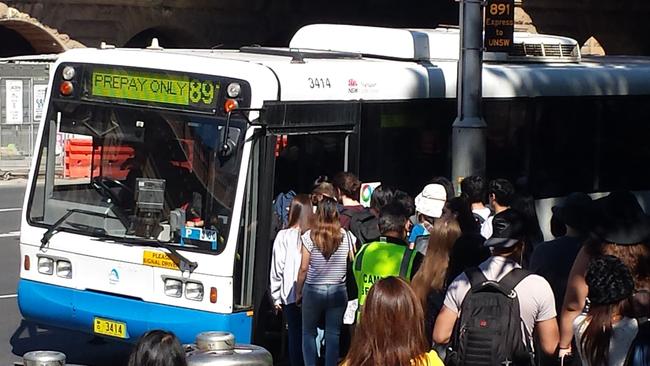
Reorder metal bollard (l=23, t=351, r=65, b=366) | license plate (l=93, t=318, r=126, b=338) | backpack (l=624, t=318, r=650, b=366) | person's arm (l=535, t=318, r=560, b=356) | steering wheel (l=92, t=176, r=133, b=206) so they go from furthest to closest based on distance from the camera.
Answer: steering wheel (l=92, t=176, r=133, b=206) → license plate (l=93, t=318, r=126, b=338) → person's arm (l=535, t=318, r=560, b=356) → backpack (l=624, t=318, r=650, b=366) → metal bollard (l=23, t=351, r=65, b=366)

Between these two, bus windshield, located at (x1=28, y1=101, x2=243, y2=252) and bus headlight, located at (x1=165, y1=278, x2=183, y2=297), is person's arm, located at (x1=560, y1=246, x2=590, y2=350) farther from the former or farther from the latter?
bus headlight, located at (x1=165, y1=278, x2=183, y2=297)

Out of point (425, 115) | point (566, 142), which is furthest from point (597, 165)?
point (425, 115)

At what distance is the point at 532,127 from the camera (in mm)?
12711

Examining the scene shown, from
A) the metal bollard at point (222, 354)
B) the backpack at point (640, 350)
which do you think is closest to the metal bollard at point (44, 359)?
the metal bollard at point (222, 354)

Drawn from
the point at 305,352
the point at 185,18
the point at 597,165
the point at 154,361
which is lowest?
the point at 305,352

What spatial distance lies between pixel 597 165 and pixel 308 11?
24.7 metres

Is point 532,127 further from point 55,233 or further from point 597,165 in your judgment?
point 55,233

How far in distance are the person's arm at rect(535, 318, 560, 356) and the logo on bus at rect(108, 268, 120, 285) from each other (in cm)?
408

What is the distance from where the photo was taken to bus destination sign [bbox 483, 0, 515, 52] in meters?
11.6

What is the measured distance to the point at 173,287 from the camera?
30.9 feet

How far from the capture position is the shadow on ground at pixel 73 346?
1072 centimetres

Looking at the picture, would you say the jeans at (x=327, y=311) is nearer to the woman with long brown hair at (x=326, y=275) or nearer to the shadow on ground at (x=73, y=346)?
the woman with long brown hair at (x=326, y=275)

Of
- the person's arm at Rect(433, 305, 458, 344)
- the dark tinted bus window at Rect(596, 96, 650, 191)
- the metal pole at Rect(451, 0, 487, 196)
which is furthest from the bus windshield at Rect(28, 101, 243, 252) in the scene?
the dark tinted bus window at Rect(596, 96, 650, 191)

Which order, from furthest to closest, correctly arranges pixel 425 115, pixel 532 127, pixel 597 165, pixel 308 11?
pixel 308 11
pixel 597 165
pixel 532 127
pixel 425 115
